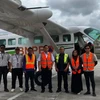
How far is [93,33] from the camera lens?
1277 cm

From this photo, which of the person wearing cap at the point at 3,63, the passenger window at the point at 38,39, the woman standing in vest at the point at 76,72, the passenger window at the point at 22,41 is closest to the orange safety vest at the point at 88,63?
the woman standing in vest at the point at 76,72

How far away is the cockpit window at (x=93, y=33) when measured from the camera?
12.6m

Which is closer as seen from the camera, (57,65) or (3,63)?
(57,65)

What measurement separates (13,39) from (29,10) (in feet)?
19.6

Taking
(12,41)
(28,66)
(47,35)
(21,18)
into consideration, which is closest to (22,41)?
(12,41)

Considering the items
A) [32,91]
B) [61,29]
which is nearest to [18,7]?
[32,91]

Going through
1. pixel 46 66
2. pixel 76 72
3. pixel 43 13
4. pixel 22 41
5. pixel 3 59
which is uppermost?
pixel 43 13

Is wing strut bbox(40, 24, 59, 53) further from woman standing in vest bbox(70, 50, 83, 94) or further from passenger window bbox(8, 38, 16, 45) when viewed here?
woman standing in vest bbox(70, 50, 83, 94)

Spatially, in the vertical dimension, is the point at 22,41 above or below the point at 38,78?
above

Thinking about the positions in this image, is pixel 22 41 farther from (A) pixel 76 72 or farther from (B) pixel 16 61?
(A) pixel 76 72

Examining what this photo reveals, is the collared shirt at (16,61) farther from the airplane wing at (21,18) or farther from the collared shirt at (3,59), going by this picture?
the airplane wing at (21,18)

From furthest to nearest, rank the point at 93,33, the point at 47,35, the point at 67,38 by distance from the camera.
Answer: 1. the point at 67,38
2. the point at 93,33
3. the point at 47,35

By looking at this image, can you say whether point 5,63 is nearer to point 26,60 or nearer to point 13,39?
point 26,60

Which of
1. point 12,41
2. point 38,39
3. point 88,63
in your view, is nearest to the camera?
point 88,63
